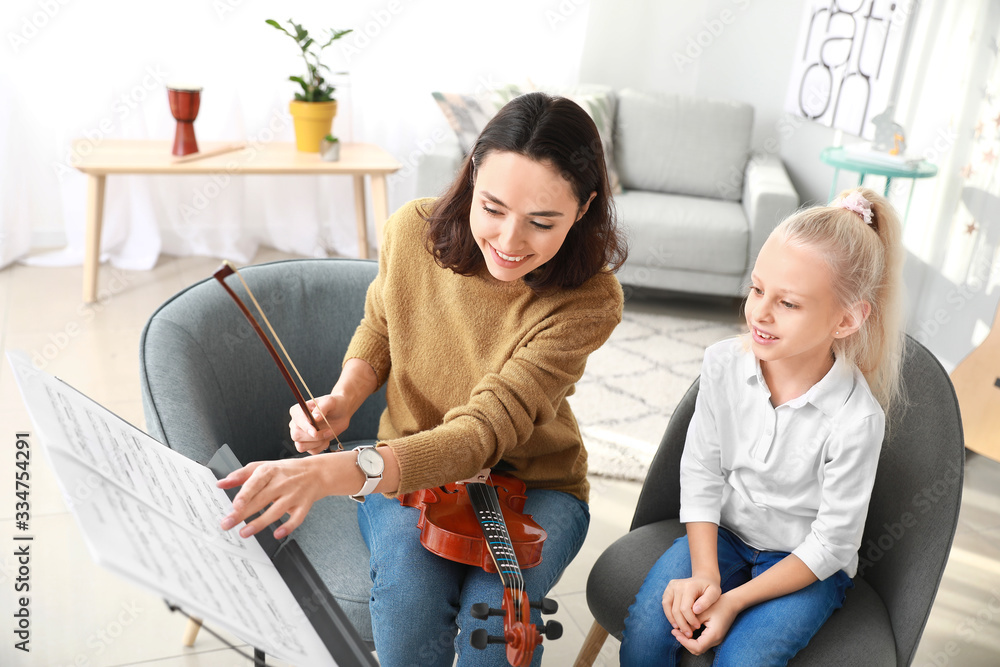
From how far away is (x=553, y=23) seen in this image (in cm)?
385

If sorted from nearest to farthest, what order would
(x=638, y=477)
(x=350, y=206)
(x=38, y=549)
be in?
1. (x=38, y=549)
2. (x=638, y=477)
3. (x=350, y=206)

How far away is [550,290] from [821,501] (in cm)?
49

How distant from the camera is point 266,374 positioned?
1397mm

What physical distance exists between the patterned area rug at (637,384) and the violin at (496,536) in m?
1.11

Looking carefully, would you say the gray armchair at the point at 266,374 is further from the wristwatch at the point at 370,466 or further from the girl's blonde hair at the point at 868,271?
the girl's blonde hair at the point at 868,271

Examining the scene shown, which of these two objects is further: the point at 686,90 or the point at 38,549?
the point at 686,90

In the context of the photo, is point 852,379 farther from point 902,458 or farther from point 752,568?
point 752,568

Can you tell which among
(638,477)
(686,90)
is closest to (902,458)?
(638,477)

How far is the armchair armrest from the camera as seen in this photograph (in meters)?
3.14

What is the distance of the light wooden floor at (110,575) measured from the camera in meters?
1.50

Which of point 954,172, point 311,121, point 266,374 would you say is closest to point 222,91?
point 311,121

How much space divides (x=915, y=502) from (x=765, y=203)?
7.21 ft

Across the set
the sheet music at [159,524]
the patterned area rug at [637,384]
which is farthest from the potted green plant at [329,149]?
the sheet music at [159,524]

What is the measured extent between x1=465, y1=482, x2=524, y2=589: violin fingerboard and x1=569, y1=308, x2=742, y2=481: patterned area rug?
112 cm
